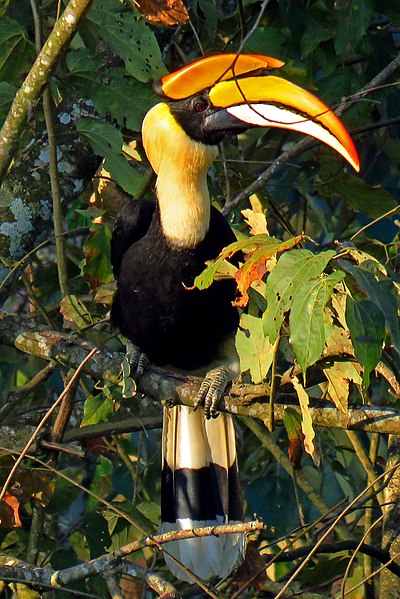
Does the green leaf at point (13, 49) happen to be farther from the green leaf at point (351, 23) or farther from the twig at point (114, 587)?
the twig at point (114, 587)

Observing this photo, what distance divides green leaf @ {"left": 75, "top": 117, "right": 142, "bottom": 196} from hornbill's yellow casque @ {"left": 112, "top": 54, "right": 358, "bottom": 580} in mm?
359

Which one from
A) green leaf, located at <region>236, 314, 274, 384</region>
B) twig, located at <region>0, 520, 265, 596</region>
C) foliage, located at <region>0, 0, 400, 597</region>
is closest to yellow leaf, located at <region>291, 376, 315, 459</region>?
foliage, located at <region>0, 0, 400, 597</region>

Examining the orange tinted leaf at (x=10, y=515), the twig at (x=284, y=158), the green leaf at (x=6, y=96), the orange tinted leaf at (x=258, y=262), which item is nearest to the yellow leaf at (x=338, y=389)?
the orange tinted leaf at (x=258, y=262)

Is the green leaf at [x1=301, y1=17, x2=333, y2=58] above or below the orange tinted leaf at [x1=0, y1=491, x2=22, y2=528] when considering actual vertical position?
above

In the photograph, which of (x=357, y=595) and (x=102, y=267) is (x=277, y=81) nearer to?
(x=102, y=267)

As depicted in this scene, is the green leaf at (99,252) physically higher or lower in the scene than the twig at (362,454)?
higher

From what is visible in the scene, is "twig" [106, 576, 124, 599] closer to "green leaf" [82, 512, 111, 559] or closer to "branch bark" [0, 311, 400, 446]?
"branch bark" [0, 311, 400, 446]

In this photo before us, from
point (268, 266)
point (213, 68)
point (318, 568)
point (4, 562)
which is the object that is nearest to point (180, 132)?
point (213, 68)

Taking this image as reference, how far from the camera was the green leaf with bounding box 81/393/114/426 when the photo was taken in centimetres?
269

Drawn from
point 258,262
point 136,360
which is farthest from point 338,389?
point 136,360

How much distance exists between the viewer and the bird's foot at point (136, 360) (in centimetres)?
287

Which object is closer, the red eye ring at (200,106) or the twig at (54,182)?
the twig at (54,182)

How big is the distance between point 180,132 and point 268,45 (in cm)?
40

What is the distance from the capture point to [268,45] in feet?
10.5
